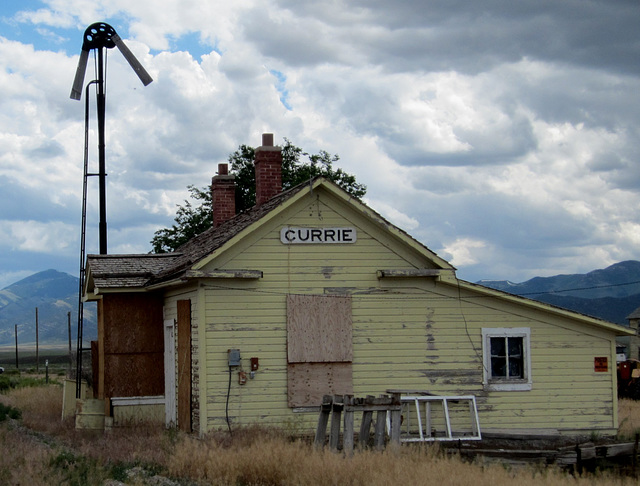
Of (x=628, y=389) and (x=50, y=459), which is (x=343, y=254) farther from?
(x=628, y=389)

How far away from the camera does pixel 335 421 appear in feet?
43.8

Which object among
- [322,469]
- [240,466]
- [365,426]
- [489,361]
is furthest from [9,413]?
[322,469]

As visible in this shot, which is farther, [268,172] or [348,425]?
[268,172]

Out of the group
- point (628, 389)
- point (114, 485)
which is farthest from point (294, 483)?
point (628, 389)

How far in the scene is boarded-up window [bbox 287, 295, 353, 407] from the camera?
15664mm

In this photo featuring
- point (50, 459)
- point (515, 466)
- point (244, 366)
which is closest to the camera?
point (50, 459)

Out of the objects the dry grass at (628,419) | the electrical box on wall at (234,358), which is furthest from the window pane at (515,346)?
the electrical box on wall at (234,358)

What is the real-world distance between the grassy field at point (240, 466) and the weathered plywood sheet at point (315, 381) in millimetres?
776

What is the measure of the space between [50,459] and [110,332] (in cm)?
489

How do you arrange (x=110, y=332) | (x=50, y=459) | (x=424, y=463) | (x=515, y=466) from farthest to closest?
(x=110, y=332), (x=515, y=466), (x=50, y=459), (x=424, y=463)

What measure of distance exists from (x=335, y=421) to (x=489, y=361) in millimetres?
4457

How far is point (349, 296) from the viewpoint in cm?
1611

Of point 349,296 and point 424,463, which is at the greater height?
point 349,296

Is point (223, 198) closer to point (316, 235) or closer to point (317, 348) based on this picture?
point (316, 235)
